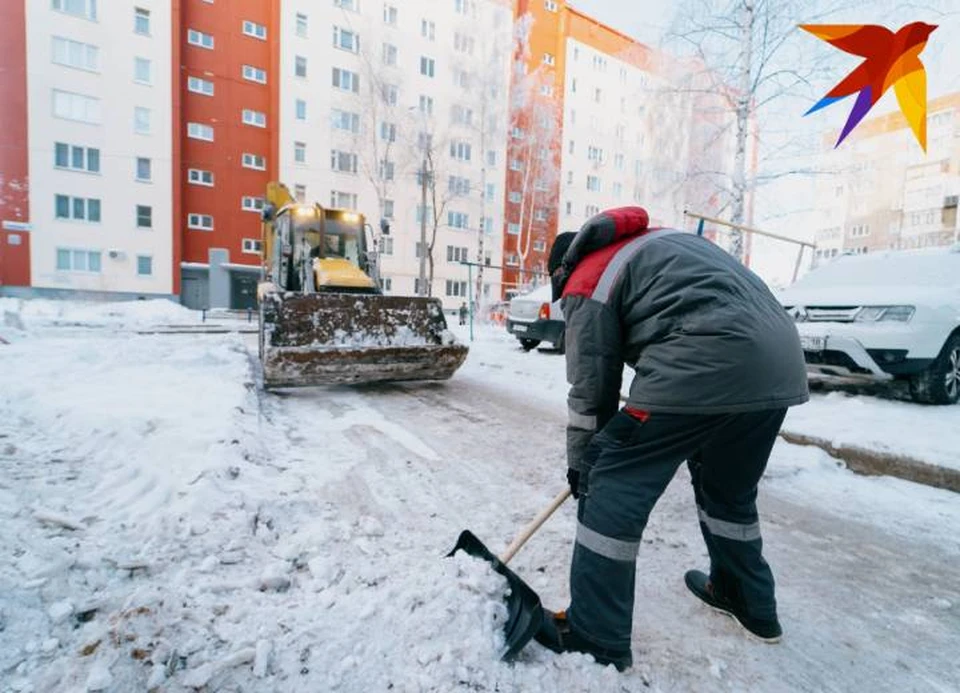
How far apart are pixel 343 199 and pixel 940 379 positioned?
88.4 feet

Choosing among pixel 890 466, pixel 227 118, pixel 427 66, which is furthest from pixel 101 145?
pixel 890 466

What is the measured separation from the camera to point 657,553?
2.56 m

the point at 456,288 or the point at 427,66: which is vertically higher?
the point at 427,66

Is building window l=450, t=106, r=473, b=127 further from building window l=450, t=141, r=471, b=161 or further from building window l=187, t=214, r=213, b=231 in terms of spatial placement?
building window l=187, t=214, r=213, b=231

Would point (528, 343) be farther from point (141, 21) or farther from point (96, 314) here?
→ point (141, 21)

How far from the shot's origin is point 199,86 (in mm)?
25594

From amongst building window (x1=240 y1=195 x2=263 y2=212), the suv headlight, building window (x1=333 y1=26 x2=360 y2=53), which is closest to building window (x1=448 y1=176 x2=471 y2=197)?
building window (x1=333 y1=26 x2=360 y2=53)

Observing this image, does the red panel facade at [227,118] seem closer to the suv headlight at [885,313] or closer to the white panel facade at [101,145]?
the white panel facade at [101,145]

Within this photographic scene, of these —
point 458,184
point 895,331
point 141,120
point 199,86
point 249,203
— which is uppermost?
point 199,86

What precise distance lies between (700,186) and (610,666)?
14966mm

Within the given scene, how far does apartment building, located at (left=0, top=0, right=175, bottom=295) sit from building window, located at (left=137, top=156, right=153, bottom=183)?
4cm

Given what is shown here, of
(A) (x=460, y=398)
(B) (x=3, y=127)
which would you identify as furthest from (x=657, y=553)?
(B) (x=3, y=127)

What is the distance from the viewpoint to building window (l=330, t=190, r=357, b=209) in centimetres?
2753

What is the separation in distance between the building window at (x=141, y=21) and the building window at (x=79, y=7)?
61.8 inches
